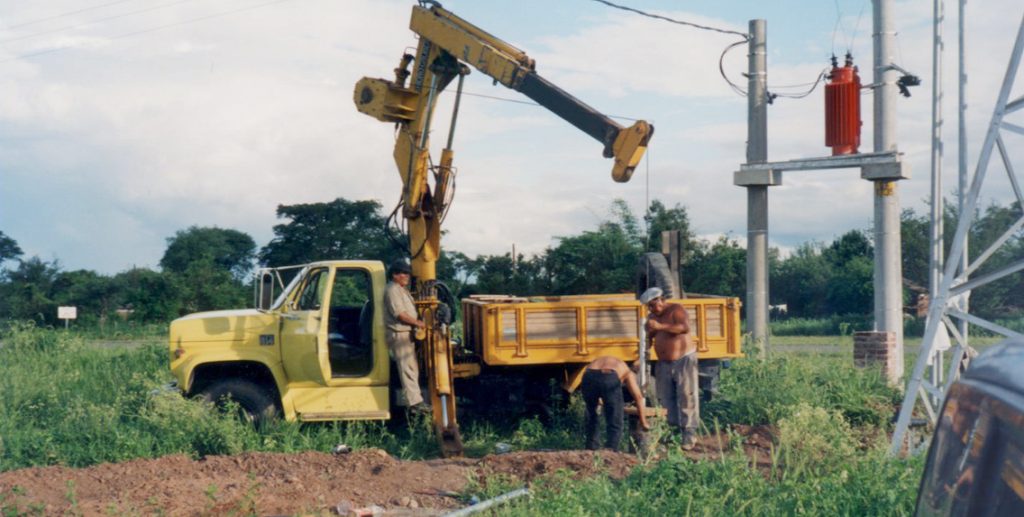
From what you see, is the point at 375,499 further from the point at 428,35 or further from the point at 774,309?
the point at 774,309

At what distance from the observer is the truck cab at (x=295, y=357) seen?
11.6 m

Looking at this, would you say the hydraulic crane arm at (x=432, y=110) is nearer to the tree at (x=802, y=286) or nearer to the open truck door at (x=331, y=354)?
the open truck door at (x=331, y=354)

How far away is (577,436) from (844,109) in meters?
7.26

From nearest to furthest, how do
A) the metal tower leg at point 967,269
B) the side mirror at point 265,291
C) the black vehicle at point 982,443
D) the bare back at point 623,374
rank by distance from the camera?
the black vehicle at point 982,443, the metal tower leg at point 967,269, the bare back at point 623,374, the side mirror at point 265,291

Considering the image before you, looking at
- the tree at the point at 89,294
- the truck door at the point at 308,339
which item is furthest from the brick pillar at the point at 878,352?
the tree at the point at 89,294

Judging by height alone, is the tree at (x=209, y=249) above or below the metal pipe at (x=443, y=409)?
above

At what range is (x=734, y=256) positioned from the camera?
29609mm

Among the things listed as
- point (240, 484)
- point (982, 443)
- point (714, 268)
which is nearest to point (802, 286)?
point (714, 268)

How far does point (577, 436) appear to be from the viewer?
38.6ft

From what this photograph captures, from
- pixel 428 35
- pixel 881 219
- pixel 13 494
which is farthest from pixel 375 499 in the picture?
pixel 881 219

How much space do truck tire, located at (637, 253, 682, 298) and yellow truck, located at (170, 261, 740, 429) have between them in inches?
14.4

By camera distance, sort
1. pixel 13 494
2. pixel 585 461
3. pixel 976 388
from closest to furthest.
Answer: pixel 976 388 < pixel 13 494 < pixel 585 461

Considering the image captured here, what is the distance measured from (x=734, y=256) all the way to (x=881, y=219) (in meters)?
14.1

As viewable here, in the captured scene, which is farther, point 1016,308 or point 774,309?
point 774,309
